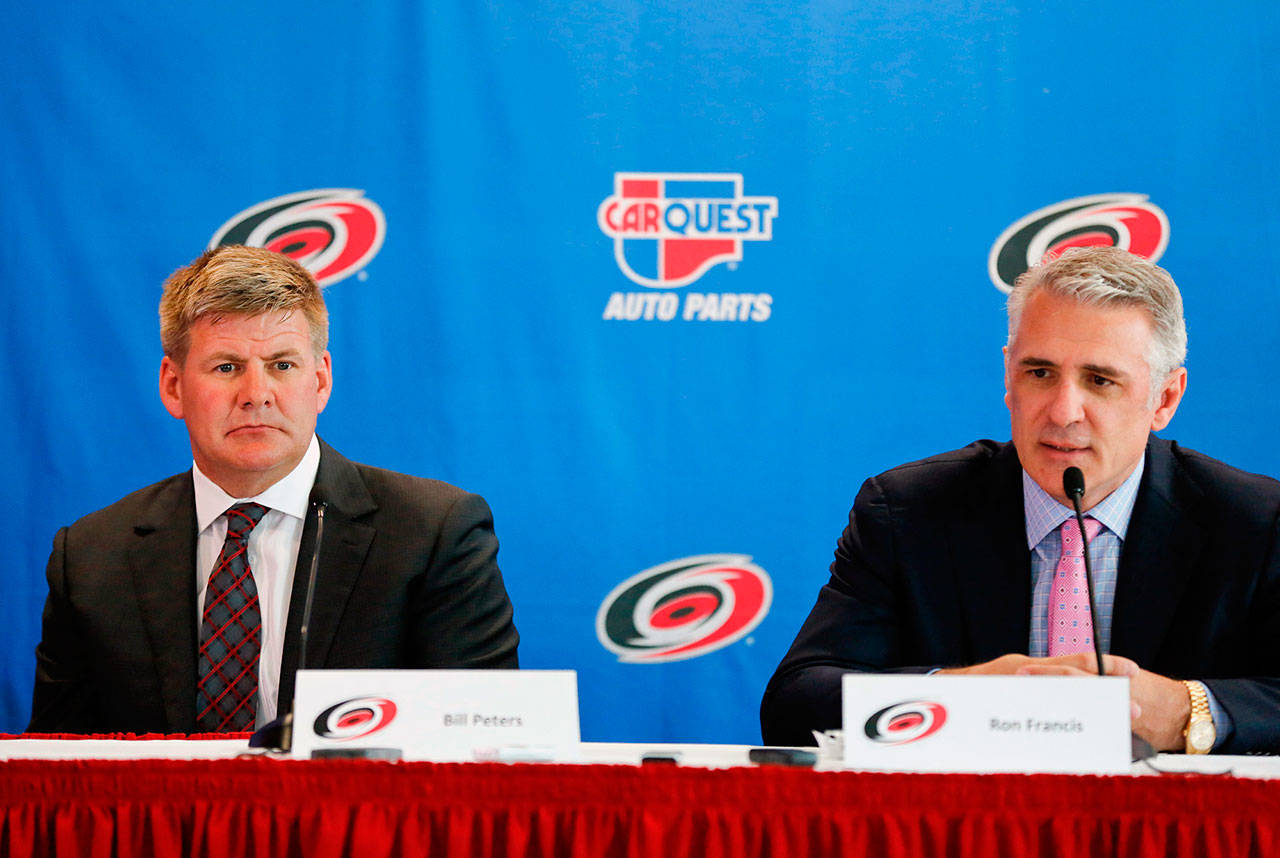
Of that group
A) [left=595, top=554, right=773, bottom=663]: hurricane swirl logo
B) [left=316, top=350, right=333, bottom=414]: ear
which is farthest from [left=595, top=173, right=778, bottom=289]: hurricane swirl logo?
[left=316, top=350, right=333, bottom=414]: ear

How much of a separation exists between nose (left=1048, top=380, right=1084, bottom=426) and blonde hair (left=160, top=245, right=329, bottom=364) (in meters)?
1.41

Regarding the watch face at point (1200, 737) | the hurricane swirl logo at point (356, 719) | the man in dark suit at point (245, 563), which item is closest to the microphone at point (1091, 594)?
the watch face at point (1200, 737)

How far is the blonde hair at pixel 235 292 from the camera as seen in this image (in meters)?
2.21

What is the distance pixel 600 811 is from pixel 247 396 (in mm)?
1231

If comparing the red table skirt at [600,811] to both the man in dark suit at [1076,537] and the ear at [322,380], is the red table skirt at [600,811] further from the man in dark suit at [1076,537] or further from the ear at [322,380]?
the ear at [322,380]

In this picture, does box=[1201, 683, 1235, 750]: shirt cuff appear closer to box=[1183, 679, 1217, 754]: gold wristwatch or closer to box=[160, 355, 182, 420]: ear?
box=[1183, 679, 1217, 754]: gold wristwatch

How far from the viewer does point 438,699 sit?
1433 millimetres

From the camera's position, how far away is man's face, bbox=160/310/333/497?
2.21 meters

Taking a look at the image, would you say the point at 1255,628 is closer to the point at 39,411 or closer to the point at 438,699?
the point at 438,699

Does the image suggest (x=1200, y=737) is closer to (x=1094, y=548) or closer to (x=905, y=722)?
(x=1094, y=548)

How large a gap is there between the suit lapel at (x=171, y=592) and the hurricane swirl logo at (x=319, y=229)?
0.98 m

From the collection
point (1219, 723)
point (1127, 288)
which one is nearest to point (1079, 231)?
point (1127, 288)

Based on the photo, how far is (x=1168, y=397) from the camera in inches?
82.0

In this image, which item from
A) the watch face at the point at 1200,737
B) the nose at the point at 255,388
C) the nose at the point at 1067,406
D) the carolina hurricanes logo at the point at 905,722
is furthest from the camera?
the nose at the point at 255,388
